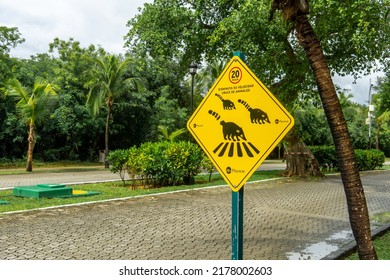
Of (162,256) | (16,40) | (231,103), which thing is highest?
(16,40)

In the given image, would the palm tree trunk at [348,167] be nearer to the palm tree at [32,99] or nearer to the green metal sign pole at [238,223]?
the green metal sign pole at [238,223]

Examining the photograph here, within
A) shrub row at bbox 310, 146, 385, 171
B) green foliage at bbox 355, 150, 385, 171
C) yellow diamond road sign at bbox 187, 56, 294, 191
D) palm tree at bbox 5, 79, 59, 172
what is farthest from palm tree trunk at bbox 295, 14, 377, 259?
green foliage at bbox 355, 150, 385, 171

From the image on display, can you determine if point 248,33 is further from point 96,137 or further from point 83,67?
point 96,137

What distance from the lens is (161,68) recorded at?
2570 cm

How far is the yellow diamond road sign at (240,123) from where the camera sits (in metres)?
3.41

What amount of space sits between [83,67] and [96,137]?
4.88 m

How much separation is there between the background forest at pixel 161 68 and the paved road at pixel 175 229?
3378 mm

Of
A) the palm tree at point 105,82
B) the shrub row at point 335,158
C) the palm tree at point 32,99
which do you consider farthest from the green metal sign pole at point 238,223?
the palm tree at point 105,82

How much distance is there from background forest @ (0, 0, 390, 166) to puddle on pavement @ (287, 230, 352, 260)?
3333 millimetres

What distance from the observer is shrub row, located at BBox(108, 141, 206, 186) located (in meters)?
12.7

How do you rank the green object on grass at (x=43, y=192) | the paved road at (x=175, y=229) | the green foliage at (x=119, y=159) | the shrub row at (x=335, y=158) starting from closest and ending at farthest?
the paved road at (x=175, y=229), the green object on grass at (x=43, y=192), the green foliage at (x=119, y=159), the shrub row at (x=335, y=158)

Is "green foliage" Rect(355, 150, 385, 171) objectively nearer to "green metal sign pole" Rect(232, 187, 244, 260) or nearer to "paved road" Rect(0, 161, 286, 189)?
"paved road" Rect(0, 161, 286, 189)

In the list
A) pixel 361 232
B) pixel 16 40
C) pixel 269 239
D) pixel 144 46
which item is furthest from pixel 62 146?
pixel 361 232
